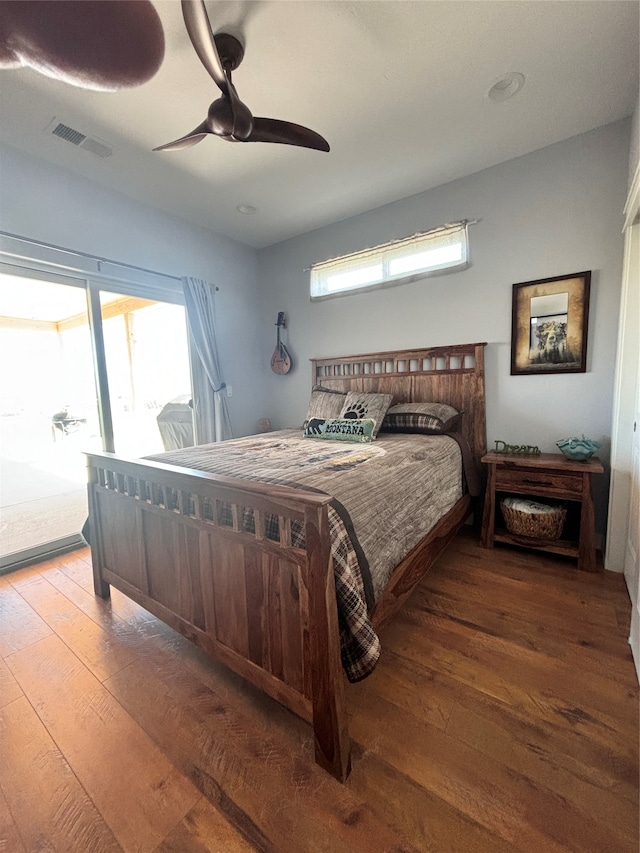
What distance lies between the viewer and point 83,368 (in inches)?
108

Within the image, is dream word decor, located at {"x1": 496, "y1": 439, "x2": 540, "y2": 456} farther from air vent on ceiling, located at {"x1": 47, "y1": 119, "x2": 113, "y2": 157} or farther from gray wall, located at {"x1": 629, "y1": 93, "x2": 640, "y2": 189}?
air vent on ceiling, located at {"x1": 47, "y1": 119, "x2": 113, "y2": 157}

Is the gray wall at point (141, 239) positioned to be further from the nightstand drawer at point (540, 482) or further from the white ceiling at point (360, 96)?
the nightstand drawer at point (540, 482)

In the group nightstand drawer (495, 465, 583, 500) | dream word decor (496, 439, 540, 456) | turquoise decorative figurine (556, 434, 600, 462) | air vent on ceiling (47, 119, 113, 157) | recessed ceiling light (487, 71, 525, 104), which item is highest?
air vent on ceiling (47, 119, 113, 157)

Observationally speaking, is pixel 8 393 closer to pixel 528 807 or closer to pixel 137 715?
pixel 137 715

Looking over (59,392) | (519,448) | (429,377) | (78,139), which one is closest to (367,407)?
(429,377)

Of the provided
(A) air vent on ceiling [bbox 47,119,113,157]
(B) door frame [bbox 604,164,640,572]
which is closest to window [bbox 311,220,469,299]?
(B) door frame [bbox 604,164,640,572]

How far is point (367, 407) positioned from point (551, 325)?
142 cm

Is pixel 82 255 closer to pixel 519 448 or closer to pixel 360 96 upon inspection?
pixel 360 96

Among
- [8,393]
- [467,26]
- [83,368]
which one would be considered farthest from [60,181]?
[467,26]

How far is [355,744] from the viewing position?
3.75ft

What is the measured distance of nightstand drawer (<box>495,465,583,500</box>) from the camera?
6.96 ft

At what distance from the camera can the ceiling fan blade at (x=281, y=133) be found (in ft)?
5.46

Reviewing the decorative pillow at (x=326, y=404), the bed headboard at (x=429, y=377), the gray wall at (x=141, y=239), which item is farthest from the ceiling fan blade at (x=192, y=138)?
the bed headboard at (x=429, y=377)

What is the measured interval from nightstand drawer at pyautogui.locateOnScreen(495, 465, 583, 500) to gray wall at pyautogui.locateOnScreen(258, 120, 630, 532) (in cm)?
41
